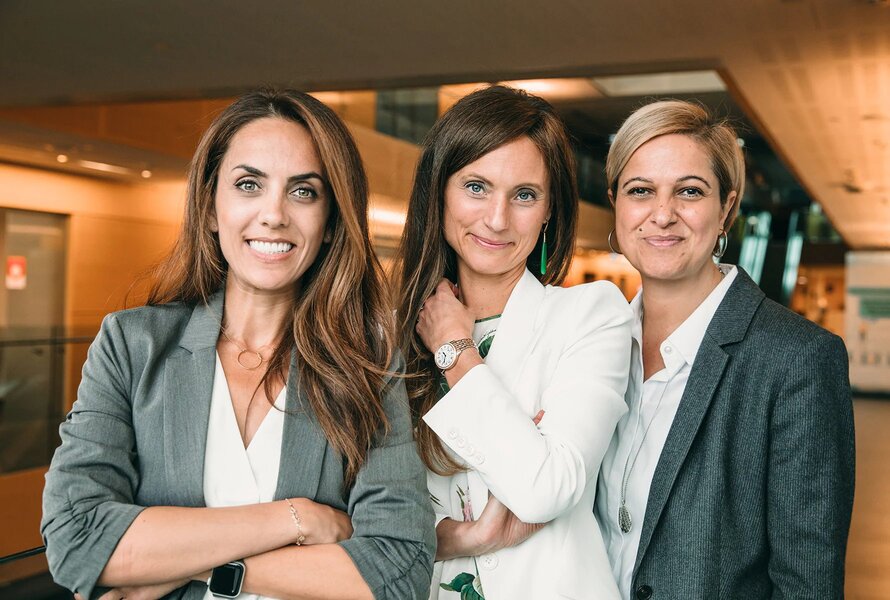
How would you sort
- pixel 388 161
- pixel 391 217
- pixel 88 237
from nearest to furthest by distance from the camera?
pixel 391 217
pixel 88 237
pixel 388 161

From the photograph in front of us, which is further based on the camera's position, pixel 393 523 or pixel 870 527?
pixel 870 527

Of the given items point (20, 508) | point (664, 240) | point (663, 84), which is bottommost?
point (20, 508)

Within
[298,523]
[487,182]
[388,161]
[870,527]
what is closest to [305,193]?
[487,182]

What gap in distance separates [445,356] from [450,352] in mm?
17

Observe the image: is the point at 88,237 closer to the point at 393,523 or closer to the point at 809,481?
the point at 393,523

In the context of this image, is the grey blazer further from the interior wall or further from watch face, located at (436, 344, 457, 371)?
the interior wall

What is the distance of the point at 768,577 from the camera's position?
2.17 meters

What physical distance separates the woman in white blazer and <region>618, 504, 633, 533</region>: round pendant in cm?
16

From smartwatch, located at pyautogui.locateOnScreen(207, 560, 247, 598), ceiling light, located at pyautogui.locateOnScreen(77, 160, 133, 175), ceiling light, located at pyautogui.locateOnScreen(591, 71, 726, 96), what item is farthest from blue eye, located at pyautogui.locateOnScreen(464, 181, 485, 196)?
ceiling light, located at pyautogui.locateOnScreen(591, 71, 726, 96)

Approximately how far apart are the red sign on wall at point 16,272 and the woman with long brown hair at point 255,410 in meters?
8.49

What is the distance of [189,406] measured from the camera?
1822 millimetres

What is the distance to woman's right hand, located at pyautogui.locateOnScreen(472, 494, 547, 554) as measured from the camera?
6.53 feet

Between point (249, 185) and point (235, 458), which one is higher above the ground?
point (249, 185)

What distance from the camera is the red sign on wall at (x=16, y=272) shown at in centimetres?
944
